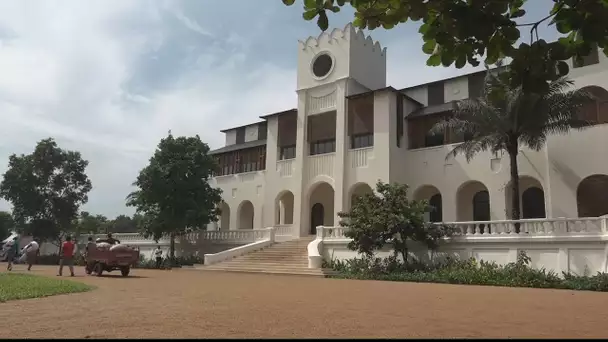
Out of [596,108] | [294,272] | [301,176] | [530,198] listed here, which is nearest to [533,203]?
[530,198]

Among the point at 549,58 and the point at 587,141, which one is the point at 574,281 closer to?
the point at 587,141

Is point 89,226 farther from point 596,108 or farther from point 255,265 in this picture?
point 596,108

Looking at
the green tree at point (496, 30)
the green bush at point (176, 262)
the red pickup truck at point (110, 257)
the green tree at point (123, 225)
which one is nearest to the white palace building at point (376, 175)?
the green bush at point (176, 262)

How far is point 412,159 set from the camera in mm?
27328

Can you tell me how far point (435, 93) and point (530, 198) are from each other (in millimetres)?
8113

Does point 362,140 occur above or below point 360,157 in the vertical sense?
above

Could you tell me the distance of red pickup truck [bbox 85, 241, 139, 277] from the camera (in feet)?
58.4

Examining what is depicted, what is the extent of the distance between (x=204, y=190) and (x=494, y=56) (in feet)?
85.5

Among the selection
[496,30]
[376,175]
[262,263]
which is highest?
[376,175]

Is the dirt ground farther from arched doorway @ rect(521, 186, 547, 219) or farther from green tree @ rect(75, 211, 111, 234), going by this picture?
green tree @ rect(75, 211, 111, 234)

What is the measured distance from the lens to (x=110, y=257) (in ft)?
58.3

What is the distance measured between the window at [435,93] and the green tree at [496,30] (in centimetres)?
2518

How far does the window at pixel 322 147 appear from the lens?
30250 millimetres

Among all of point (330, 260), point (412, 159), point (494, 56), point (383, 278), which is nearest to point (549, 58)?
point (494, 56)
